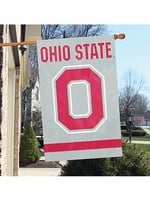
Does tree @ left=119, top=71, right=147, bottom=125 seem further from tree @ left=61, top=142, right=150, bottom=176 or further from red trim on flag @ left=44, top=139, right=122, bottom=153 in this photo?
red trim on flag @ left=44, top=139, right=122, bottom=153

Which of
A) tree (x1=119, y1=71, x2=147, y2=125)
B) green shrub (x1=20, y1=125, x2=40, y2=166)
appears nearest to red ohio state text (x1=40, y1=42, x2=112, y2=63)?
tree (x1=119, y1=71, x2=147, y2=125)

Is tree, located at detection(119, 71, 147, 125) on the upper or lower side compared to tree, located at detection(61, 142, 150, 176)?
upper

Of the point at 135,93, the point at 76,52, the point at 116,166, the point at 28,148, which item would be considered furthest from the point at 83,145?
the point at 28,148

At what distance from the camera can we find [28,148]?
17.6 feet

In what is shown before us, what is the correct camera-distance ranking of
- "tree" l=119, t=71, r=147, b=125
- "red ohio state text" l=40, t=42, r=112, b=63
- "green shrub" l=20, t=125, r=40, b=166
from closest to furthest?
"red ohio state text" l=40, t=42, r=112, b=63
"tree" l=119, t=71, r=147, b=125
"green shrub" l=20, t=125, r=40, b=166

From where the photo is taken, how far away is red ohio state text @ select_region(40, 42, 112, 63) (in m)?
1.22

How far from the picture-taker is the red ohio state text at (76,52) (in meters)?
1.22

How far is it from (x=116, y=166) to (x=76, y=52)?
2.17m

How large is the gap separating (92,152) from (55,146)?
0.14m

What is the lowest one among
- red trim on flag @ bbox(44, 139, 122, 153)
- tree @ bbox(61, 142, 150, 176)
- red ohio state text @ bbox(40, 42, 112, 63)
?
tree @ bbox(61, 142, 150, 176)

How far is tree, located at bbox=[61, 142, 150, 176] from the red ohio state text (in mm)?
1947
